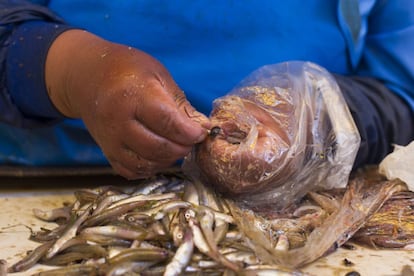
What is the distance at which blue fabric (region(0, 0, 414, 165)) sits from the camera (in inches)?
50.4

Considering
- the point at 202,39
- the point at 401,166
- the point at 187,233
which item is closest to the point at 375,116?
the point at 401,166

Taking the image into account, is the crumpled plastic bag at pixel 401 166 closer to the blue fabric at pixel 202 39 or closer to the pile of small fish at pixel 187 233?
the pile of small fish at pixel 187 233

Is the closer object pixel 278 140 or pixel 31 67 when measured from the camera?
pixel 278 140

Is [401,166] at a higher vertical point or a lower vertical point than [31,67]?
lower

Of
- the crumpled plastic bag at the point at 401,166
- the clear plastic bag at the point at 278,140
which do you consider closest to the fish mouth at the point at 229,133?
the clear plastic bag at the point at 278,140

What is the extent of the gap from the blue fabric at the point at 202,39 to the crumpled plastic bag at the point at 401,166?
0.29 m

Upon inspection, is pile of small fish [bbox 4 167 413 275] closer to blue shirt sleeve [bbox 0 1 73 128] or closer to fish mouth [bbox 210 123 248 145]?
fish mouth [bbox 210 123 248 145]

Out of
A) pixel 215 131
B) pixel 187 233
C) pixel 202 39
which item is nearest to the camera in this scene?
pixel 187 233

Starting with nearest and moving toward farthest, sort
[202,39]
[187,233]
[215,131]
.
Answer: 1. [187,233]
2. [215,131]
3. [202,39]

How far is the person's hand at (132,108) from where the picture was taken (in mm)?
866

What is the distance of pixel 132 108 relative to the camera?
87 cm

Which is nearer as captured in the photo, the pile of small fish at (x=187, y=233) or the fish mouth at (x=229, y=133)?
the pile of small fish at (x=187, y=233)

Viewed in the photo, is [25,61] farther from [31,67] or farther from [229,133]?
[229,133]

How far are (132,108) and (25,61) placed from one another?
0.34 meters
